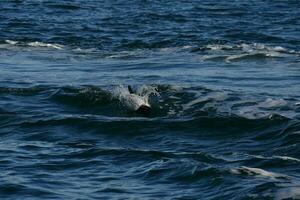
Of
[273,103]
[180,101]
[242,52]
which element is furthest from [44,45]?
[273,103]

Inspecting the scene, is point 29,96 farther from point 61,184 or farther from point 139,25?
point 139,25

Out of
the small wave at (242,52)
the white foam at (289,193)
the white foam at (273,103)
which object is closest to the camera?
the white foam at (289,193)

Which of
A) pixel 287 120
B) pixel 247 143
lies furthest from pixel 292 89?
pixel 247 143

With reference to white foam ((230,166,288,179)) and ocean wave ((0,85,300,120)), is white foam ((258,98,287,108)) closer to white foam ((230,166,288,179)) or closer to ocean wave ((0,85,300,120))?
ocean wave ((0,85,300,120))

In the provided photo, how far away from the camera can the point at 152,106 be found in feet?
61.6

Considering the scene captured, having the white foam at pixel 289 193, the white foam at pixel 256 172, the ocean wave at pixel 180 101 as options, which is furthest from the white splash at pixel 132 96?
the white foam at pixel 289 193

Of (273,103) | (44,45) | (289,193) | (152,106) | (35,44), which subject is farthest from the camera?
(35,44)

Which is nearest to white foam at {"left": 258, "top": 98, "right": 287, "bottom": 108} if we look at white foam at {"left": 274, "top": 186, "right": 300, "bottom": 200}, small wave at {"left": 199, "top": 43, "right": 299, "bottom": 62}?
white foam at {"left": 274, "top": 186, "right": 300, "bottom": 200}

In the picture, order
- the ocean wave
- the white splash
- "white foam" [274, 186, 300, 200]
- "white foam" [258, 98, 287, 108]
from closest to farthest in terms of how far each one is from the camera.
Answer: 1. "white foam" [274, 186, 300, 200]
2. the ocean wave
3. "white foam" [258, 98, 287, 108]
4. the white splash

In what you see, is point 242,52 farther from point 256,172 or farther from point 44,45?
point 256,172

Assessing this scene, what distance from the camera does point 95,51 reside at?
28.1m

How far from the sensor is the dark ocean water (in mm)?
12828

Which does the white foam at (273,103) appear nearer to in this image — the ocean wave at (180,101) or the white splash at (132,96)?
the ocean wave at (180,101)

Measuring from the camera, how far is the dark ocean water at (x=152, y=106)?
12.8 meters
